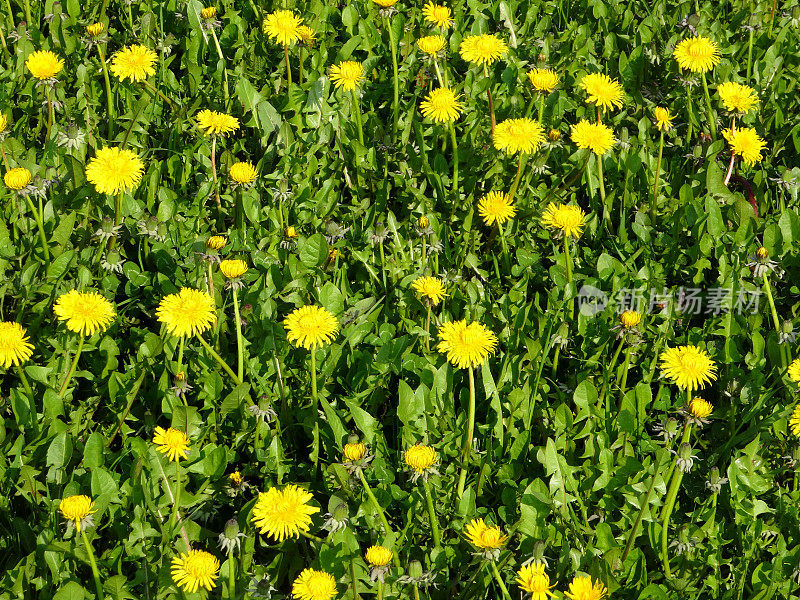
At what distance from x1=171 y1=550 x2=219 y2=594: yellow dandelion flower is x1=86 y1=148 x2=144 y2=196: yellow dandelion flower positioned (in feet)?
4.03

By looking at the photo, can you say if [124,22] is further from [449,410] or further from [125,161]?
[449,410]

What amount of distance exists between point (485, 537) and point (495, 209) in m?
1.21

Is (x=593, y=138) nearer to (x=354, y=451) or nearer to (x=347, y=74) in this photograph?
(x=347, y=74)

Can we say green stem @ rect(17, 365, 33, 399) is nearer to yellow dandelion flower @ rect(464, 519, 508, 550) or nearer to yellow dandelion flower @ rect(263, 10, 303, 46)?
yellow dandelion flower @ rect(464, 519, 508, 550)

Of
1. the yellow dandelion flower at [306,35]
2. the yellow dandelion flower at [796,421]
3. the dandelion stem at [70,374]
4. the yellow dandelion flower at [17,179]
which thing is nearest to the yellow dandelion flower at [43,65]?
the yellow dandelion flower at [17,179]

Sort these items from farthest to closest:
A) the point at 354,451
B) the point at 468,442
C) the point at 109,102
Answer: the point at 109,102
the point at 468,442
the point at 354,451

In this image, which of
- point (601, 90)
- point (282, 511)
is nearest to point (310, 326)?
A: point (282, 511)

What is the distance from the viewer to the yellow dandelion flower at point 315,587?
6.68 ft

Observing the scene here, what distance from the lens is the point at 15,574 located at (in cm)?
226

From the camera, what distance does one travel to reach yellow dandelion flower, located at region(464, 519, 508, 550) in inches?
86.0

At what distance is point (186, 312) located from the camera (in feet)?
7.97

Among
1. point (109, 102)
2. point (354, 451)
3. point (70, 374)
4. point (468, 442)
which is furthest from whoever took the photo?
point (109, 102)

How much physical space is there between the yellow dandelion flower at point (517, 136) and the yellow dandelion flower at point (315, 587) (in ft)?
5.15

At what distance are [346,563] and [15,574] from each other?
822 mm
